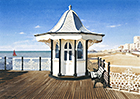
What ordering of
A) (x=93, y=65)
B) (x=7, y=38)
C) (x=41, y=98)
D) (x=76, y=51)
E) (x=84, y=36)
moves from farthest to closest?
1. (x=7, y=38)
2. (x=93, y=65)
3. (x=76, y=51)
4. (x=84, y=36)
5. (x=41, y=98)

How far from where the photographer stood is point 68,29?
7020mm

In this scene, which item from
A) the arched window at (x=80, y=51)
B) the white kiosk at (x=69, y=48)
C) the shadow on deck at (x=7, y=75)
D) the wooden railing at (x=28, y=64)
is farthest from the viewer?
the wooden railing at (x=28, y=64)

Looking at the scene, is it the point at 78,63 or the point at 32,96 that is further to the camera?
the point at 78,63

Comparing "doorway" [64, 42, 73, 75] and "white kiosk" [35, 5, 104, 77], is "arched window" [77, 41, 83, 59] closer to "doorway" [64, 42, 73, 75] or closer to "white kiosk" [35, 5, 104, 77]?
"white kiosk" [35, 5, 104, 77]

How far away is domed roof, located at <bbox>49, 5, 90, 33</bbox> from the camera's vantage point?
7070 mm

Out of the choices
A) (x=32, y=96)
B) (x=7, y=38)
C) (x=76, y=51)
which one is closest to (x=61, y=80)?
(x=76, y=51)

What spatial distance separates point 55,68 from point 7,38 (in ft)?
220

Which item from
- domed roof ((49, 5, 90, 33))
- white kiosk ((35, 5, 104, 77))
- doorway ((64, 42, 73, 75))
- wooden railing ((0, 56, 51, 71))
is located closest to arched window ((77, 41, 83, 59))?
white kiosk ((35, 5, 104, 77))

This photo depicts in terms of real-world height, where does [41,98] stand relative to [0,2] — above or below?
below

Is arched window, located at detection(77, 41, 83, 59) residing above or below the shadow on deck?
above

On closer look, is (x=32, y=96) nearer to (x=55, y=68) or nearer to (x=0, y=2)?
(x=55, y=68)

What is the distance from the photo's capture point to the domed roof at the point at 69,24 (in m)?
7.07

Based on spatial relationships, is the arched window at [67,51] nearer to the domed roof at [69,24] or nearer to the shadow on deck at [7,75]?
the domed roof at [69,24]

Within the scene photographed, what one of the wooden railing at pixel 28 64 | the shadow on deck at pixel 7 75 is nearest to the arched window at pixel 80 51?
the wooden railing at pixel 28 64
